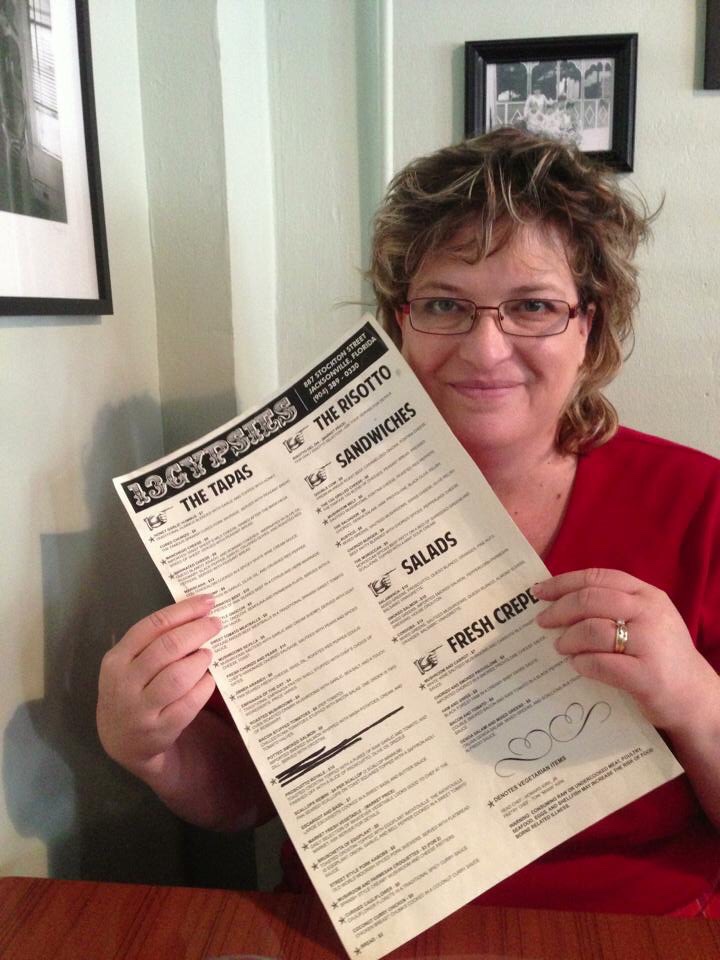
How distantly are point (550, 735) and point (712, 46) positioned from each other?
101cm

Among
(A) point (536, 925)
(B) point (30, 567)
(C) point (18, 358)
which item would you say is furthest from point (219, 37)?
(A) point (536, 925)

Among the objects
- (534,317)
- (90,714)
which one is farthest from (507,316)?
(90,714)

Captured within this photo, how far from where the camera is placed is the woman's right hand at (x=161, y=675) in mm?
654

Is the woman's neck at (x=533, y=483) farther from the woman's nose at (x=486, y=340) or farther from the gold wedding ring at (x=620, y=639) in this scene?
the gold wedding ring at (x=620, y=639)

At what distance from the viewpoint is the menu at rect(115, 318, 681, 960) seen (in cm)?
62

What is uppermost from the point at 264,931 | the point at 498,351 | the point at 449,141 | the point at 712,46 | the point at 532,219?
the point at 712,46

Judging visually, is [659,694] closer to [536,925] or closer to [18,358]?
[536,925]

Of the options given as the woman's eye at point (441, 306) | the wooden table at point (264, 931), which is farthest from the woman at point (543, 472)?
the wooden table at point (264, 931)

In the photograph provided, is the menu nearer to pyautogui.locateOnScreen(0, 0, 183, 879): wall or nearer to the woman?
the woman

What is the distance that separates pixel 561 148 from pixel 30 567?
77 centimetres

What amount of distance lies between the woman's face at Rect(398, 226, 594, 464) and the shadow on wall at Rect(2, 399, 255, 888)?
45 centimetres

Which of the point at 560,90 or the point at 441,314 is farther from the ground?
the point at 560,90

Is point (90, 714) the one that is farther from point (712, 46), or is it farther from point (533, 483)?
point (712, 46)

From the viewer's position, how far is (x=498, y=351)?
774 millimetres
